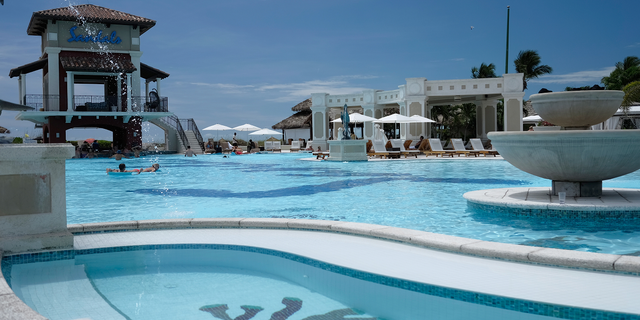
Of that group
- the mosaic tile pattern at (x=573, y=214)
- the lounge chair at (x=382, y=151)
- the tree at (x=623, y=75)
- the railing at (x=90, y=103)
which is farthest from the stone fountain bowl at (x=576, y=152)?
the tree at (x=623, y=75)

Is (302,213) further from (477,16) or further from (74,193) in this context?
(477,16)

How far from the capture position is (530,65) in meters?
46.1

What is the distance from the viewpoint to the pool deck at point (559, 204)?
6363 mm

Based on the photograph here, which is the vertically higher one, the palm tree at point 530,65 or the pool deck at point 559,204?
the palm tree at point 530,65

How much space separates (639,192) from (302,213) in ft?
17.9

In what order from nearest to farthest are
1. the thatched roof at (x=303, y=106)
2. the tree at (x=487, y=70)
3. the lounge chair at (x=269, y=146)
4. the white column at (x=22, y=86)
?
1. the white column at (x=22, y=86)
2. the lounge chair at (x=269, y=146)
3. the tree at (x=487, y=70)
4. the thatched roof at (x=303, y=106)

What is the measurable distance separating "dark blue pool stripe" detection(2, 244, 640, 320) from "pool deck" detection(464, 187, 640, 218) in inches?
150

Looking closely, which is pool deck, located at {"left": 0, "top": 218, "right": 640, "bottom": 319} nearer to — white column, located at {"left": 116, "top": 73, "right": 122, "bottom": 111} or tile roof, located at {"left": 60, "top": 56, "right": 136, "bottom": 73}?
tile roof, located at {"left": 60, "top": 56, "right": 136, "bottom": 73}

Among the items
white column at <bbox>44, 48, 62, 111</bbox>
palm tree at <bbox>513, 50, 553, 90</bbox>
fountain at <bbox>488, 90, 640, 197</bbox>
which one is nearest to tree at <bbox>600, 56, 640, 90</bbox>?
palm tree at <bbox>513, 50, 553, 90</bbox>

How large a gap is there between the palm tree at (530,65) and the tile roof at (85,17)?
32.8 meters

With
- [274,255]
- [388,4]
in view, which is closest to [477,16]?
[388,4]

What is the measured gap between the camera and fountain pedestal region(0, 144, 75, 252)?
435cm

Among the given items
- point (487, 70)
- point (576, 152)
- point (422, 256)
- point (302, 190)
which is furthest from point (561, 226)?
point (487, 70)

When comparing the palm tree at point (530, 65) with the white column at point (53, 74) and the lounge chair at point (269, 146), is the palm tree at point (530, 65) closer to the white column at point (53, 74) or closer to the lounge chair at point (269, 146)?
the lounge chair at point (269, 146)
